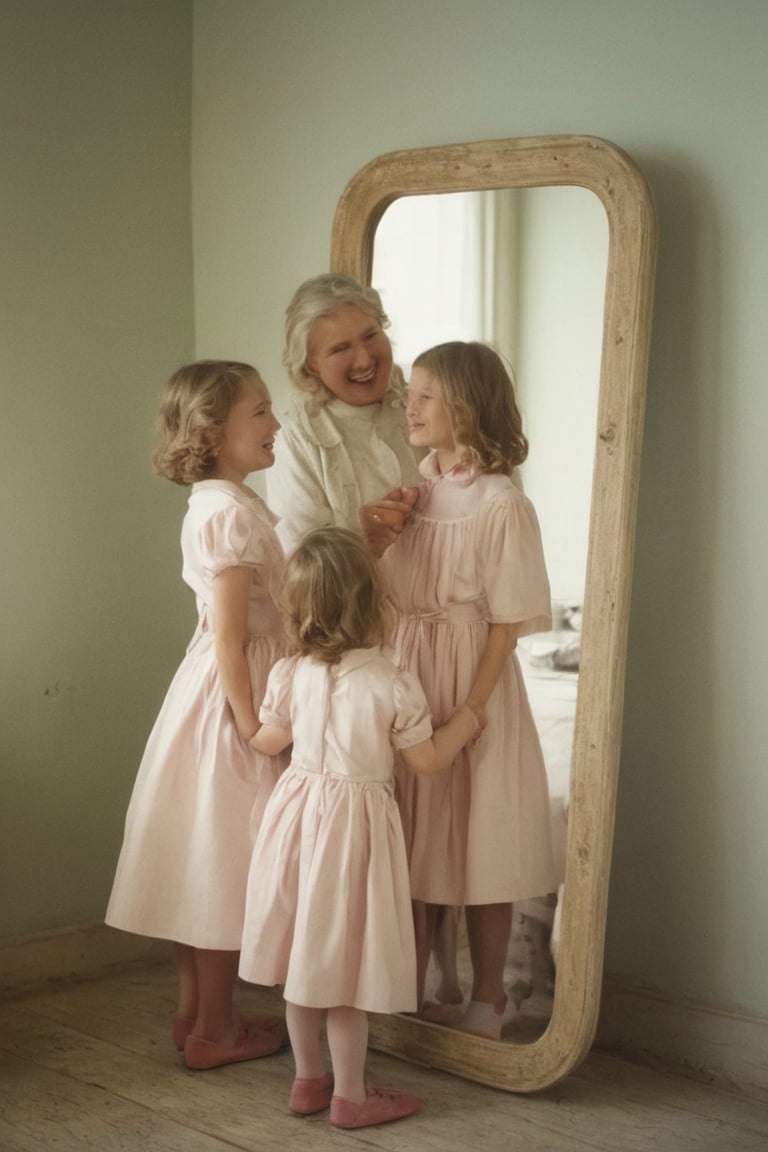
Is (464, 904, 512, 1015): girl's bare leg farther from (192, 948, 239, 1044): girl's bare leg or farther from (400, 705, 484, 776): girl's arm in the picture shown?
(192, 948, 239, 1044): girl's bare leg

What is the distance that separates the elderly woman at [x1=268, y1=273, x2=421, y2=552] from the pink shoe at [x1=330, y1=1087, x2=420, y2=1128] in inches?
40.7

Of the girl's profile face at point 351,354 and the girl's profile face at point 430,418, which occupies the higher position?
the girl's profile face at point 351,354

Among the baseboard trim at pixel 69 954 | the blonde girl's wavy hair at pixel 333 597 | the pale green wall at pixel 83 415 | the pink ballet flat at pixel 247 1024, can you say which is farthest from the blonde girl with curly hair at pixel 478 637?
the baseboard trim at pixel 69 954

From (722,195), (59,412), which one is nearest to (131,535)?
(59,412)

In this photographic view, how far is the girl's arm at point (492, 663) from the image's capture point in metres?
2.69

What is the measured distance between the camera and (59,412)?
324cm

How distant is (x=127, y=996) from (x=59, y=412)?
Answer: 1.28 metres

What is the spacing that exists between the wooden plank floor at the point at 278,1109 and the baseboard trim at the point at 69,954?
216 mm

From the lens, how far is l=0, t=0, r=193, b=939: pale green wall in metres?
3.17

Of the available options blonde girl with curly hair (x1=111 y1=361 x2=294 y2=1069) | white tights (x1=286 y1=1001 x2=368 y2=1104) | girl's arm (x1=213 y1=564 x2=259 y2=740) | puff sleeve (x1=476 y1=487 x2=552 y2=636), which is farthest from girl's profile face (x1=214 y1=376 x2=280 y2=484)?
white tights (x1=286 y1=1001 x2=368 y2=1104)

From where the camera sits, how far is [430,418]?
276cm

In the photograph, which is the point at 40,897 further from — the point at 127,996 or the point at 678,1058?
the point at 678,1058

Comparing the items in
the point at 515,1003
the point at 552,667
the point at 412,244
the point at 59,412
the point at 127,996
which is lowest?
the point at 127,996

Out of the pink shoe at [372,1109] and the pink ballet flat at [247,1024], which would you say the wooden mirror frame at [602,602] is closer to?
the pink shoe at [372,1109]
